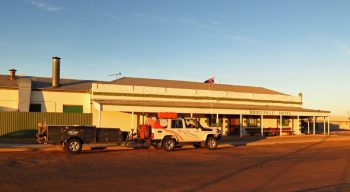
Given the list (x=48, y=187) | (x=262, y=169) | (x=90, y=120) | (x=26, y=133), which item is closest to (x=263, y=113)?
(x=90, y=120)

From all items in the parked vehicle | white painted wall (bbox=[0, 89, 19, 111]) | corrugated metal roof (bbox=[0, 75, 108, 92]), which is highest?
corrugated metal roof (bbox=[0, 75, 108, 92])

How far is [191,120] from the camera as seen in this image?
1017 inches

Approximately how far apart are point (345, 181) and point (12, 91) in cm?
2945

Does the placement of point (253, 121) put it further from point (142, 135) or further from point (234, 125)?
point (142, 135)

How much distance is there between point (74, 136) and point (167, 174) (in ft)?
31.1

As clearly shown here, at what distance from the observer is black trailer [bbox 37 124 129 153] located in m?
22.1

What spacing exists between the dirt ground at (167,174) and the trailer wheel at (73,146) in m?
2.25

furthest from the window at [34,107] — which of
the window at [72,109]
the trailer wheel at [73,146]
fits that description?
the trailer wheel at [73,146]

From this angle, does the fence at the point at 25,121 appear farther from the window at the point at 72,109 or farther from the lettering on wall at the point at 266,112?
the lettering on wall at the point at 266,112

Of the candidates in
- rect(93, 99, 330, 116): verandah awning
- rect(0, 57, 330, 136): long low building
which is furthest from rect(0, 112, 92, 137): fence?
rect(93, 99, 330, 116): verandah awning

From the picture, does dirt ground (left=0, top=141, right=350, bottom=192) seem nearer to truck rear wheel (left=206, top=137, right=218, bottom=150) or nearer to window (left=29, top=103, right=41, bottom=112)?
truck rear wheel (left=206, top=137, right=218, bottom=150)

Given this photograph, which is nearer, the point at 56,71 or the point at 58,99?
the point at 58,99

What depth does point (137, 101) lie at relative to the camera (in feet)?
121

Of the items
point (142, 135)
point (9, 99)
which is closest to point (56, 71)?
point (9, 99)
